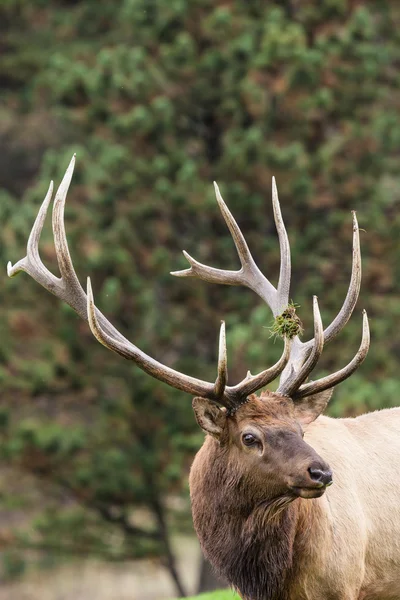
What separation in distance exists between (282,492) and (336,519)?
1.33 feet

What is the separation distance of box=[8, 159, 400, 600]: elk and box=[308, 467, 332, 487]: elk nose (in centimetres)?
4

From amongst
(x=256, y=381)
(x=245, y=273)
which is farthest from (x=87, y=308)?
(x=245, y=273)

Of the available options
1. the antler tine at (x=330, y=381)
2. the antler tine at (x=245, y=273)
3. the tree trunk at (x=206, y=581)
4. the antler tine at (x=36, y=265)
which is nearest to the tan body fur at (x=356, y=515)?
the antler tine at (x=330, y=381)

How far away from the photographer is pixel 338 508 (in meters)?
5.34

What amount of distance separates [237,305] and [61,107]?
324cm

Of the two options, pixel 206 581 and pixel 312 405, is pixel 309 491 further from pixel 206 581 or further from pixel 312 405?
pixel 206 581

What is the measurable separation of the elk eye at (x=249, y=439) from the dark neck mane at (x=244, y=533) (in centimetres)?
18

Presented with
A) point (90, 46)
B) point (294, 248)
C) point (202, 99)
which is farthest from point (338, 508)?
point (90, 46)

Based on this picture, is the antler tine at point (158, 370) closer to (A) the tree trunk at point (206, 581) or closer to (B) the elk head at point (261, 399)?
(B) the elk head at point (261, 399)

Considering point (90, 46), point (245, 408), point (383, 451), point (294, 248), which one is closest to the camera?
point (245, 408)

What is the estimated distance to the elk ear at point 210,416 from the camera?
518 cm

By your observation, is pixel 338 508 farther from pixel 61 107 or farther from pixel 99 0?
pixel 99 0

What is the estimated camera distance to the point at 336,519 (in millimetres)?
5289

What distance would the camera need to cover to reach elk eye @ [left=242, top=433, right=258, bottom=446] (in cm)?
514
